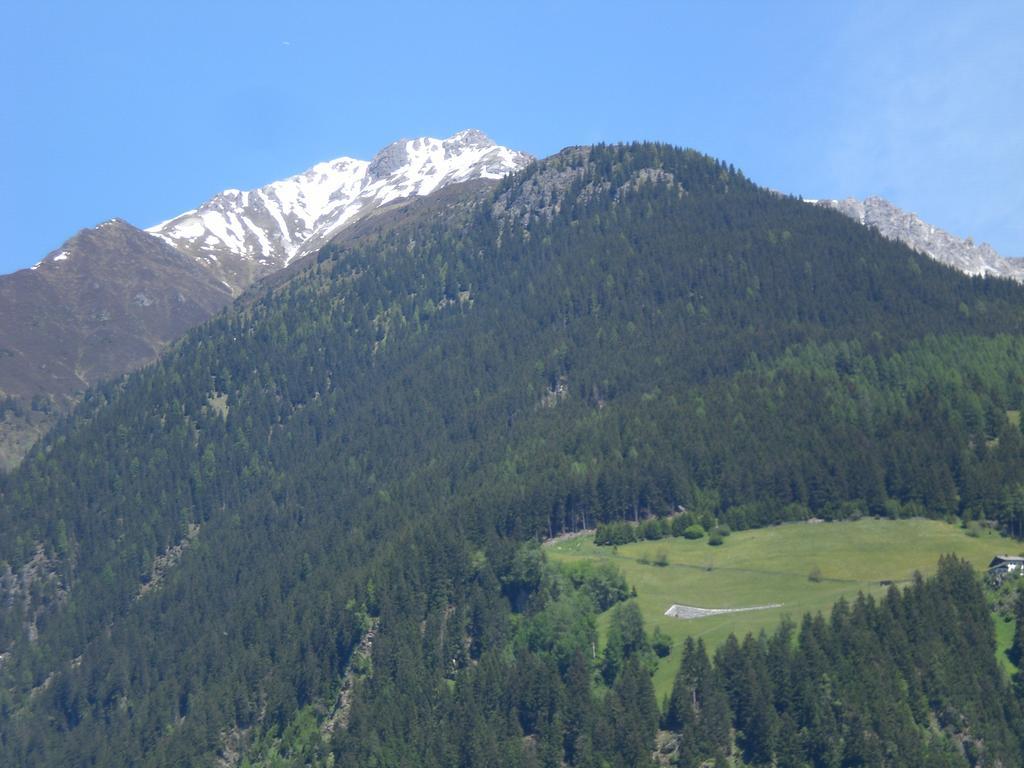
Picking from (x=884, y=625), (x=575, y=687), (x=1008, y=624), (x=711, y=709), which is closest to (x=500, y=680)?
(x=575, y=687)

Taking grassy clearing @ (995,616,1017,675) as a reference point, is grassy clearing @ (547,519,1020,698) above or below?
above

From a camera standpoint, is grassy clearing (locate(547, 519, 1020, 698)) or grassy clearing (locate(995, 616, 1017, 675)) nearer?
grassy clearing (locate(995, 616, 1017, 675))

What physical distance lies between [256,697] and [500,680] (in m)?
48.8

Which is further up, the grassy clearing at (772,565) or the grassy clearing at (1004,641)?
the grassy clearing at (772,565)

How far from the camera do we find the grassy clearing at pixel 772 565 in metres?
162

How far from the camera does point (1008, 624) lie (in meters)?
149

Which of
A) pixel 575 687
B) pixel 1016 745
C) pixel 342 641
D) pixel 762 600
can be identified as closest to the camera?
pixel 1016 745

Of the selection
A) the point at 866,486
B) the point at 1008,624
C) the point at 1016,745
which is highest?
the point at 866,486

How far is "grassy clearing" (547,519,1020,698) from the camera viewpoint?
6373 inches

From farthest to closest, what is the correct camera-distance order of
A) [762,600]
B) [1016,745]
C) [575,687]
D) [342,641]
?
[342,641] < [762,600] < [575,687] < [1016,745]

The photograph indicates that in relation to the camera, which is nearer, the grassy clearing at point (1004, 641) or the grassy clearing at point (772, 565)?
the grassy clearing at point (1004, 641)

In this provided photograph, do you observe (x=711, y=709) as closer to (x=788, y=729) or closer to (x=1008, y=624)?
(x=788, y=729)

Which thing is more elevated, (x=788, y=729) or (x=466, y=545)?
(x=466, y=545)

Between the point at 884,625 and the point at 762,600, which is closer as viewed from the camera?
the point at 884,625
